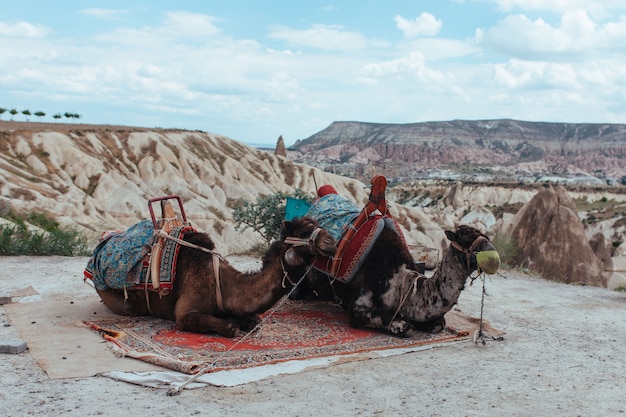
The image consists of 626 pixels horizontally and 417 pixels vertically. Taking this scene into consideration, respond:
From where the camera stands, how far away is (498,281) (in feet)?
47.5

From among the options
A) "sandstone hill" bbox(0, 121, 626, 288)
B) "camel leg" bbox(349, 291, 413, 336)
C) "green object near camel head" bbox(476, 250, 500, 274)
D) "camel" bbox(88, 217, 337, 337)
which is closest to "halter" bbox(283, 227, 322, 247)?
"camel" bbox(88, 217, 337, 337)

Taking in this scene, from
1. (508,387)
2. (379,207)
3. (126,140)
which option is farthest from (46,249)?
(126,140)

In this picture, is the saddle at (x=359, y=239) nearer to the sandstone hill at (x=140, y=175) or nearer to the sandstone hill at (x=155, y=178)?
the sandstone hill at (x=155, y=178)

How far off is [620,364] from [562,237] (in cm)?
1307

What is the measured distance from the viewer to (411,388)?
636cm

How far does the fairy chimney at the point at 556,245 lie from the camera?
19.3 m

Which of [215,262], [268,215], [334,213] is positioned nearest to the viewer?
[215,262]

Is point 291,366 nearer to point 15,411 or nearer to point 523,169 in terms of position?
point 15,411

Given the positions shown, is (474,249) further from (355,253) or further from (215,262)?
(215,262)

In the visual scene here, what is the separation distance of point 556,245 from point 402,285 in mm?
13249

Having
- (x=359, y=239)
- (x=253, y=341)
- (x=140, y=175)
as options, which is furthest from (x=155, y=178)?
(x=253, y=341)

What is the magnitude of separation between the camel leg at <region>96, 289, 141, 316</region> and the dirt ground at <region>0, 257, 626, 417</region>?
124 cm

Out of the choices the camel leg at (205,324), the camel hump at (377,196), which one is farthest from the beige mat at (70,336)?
A: the camel hump at (377,196)

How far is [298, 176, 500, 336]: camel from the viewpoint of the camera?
793 cm
